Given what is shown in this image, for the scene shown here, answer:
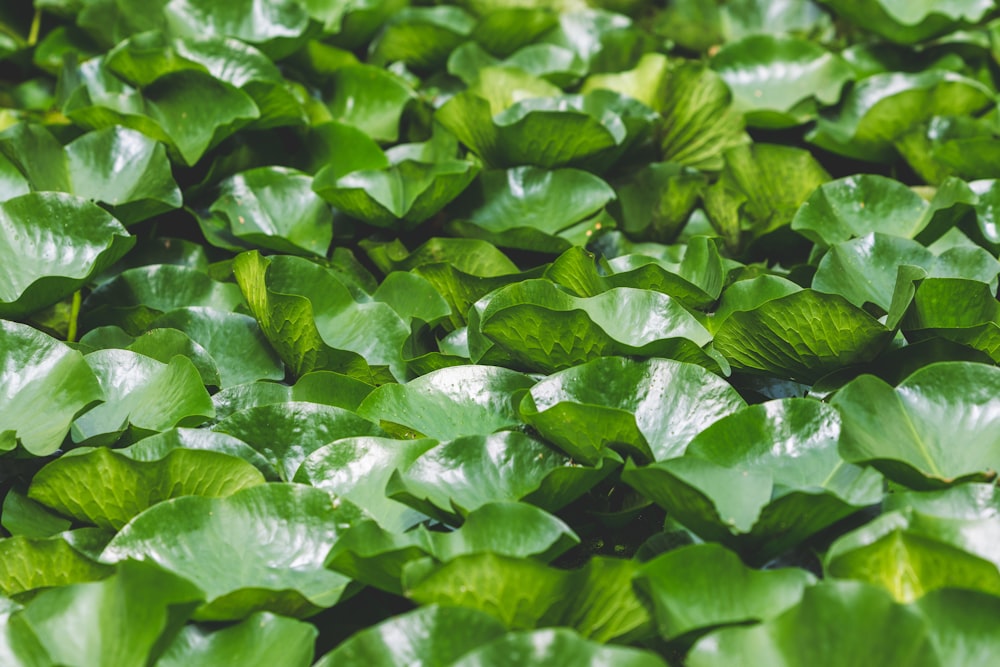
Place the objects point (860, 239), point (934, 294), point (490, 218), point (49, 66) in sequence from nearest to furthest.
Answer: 1. point (934, 294)
2. point (860, 239)
3. point (490, 218)
4. point (49, 66)

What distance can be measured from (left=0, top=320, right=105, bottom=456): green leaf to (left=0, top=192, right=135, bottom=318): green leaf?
160mm

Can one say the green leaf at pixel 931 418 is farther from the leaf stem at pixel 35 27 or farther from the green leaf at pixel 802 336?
the leaf stem at pixel 35 27

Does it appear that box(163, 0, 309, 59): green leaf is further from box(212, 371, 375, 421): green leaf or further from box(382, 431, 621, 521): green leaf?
box(382, 431, 621, 521): green leaf

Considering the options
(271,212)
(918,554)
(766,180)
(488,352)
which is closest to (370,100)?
(271,212)

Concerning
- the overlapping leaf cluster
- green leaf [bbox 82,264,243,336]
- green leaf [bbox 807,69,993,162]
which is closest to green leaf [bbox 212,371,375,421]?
the overlapping leaf cluster

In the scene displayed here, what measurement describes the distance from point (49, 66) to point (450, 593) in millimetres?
1421

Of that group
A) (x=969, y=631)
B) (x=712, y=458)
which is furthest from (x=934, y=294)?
(x=969, y=631)

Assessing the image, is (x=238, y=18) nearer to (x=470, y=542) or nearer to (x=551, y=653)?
(x=470, y=542)

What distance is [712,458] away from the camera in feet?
2.96

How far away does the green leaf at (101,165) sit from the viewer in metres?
1.36

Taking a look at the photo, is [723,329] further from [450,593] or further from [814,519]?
[450,593]

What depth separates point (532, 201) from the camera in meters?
1.44

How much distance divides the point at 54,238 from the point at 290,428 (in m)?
0.42

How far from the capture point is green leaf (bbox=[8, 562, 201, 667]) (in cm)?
73
